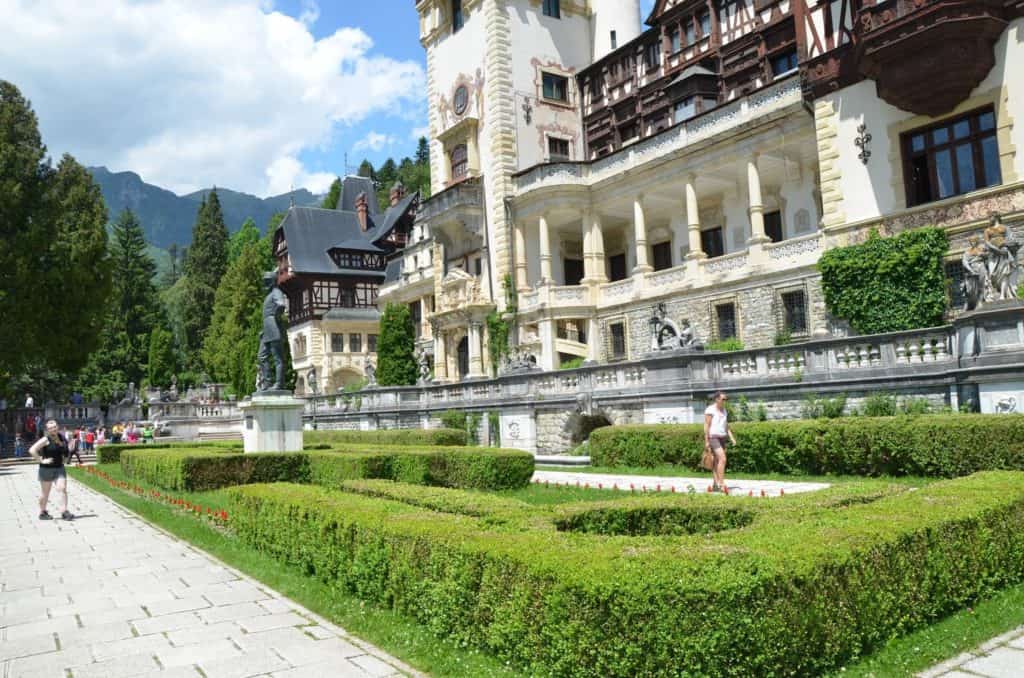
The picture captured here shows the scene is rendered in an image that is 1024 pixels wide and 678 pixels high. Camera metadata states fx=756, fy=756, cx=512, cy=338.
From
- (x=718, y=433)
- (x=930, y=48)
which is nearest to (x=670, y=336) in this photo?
(x=718, y=433)

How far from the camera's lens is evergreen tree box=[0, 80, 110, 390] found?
38.4 m

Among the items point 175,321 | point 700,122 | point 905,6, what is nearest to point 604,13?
point 700,122

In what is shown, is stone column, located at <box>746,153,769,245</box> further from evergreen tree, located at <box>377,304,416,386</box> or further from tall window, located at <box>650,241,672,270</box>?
evergreen tree, located at <box>377,304,416,386</box>

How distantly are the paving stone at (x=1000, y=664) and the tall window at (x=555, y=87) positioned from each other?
3846 centimetres

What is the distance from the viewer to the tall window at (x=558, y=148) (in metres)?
40.7

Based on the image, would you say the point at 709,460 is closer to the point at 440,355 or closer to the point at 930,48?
the point at 930,48

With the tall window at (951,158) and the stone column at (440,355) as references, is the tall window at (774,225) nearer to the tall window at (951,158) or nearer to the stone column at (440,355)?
the tall window at (951,158)


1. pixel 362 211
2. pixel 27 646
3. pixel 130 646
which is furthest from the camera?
pixel 362 211

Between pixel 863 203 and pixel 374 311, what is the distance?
163 ft

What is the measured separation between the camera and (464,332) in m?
41.6

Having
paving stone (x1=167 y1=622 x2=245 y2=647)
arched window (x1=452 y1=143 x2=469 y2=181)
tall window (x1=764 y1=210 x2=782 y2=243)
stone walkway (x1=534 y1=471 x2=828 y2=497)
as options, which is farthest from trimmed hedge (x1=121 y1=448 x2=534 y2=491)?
arched window (x1=452 y1=143 x2=469 y2=181)

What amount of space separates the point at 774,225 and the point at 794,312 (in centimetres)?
594

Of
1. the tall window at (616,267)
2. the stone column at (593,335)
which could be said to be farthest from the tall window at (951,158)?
the tall window at (616,267)

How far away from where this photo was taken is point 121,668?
616 centimetres
